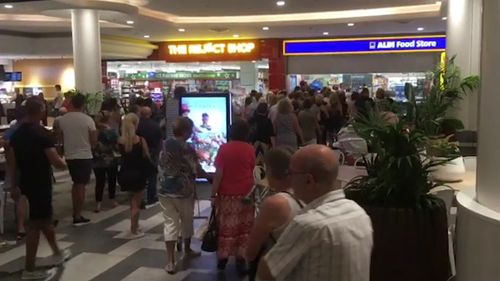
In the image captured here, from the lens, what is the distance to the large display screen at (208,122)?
23.0ft

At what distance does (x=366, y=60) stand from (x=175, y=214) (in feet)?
48.0

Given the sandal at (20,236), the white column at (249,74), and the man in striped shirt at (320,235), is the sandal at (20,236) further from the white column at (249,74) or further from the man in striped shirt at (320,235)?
the white column at (249,74)

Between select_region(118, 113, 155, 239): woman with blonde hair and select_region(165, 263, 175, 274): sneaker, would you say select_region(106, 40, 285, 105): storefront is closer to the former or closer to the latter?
select_region(118, 113, 155, 239): woman with blonde hair

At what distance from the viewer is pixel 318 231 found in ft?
6.34

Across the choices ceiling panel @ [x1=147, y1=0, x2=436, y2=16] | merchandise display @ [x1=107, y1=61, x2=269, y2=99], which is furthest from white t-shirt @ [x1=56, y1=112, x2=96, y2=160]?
merchandise display @ [x1=107, y1=61, x2=269, y2=99]

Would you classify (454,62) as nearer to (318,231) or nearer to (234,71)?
(318,231)

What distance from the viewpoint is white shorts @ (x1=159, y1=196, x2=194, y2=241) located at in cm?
507

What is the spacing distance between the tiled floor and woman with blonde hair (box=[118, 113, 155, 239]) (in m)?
0.31

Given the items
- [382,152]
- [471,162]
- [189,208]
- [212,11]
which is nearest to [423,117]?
[471,162]

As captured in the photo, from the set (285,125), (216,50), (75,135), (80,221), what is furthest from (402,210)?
(216,50)

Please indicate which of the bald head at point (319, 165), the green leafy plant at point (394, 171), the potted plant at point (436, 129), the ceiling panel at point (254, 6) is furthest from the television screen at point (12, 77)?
the bald head at point (319, 165)

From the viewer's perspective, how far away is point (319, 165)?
2.05 metres

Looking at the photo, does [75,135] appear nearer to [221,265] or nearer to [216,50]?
[221,265]

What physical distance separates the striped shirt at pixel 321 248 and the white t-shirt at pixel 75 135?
200 inches
